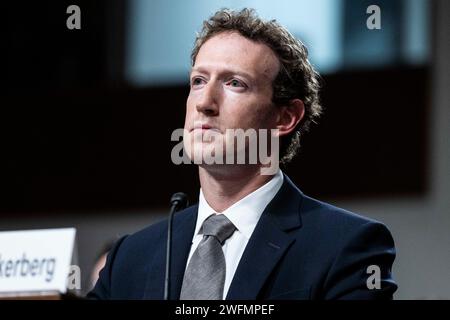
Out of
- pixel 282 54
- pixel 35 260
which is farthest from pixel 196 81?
pixel 35 260

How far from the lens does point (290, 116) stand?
10.1ft

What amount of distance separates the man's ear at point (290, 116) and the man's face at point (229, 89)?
44mm

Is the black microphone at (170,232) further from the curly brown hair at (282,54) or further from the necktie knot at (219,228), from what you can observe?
the curly brown hair at (282,54)

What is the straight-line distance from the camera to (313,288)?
262cm

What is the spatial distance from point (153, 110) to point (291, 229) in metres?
4.31

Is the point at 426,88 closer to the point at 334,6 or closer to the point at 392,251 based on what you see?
the point at 334,6

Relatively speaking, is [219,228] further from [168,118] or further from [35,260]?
[168,118]

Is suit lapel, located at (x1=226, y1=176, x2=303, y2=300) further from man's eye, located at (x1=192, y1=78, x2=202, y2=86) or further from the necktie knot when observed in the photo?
man's eye, located at (x1=192, y1=78, x2=202, y2=86)

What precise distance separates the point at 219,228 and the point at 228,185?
0.46 feet

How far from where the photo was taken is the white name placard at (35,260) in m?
2.52

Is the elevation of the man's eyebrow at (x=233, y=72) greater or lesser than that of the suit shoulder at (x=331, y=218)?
greater

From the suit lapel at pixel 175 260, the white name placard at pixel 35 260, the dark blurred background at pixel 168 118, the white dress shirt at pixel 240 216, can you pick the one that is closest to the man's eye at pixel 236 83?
the white dress shirt at pixel 240 216

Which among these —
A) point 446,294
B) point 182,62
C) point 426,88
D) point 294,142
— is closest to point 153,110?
point 182,62

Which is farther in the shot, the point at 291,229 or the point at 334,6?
the point at 334,6
